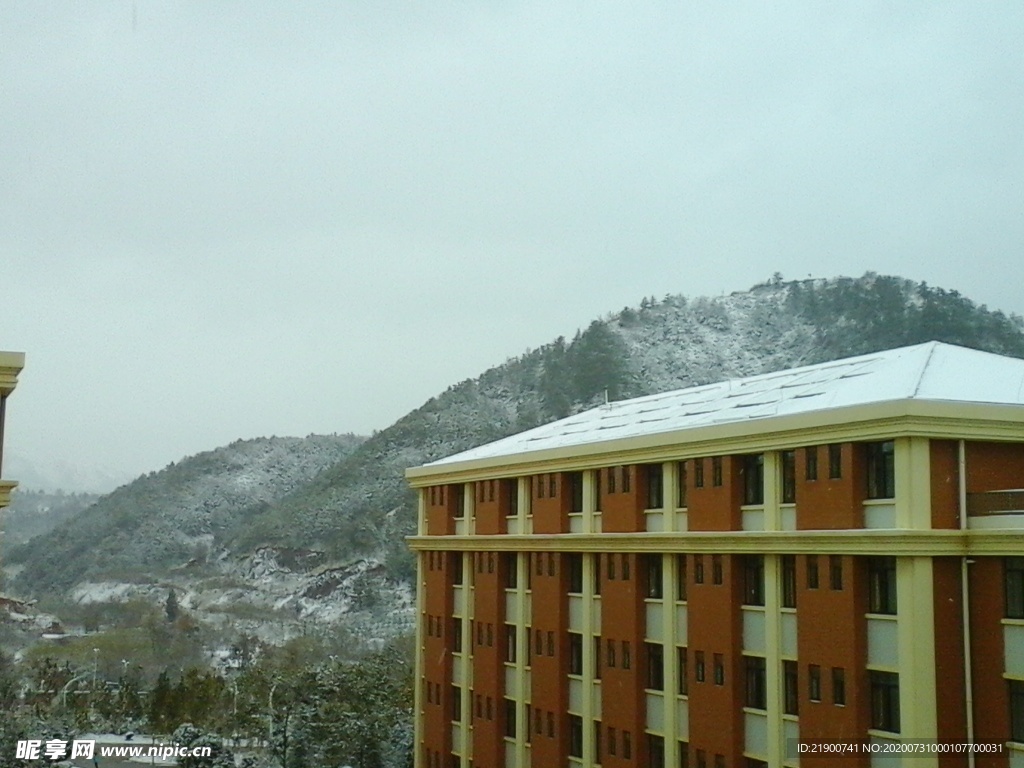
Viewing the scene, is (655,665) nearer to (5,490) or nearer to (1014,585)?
(1014,585)

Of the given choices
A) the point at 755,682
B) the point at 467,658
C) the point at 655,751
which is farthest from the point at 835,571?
the point at 467,658

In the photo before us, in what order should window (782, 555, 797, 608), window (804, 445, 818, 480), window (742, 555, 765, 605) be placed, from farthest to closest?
window (742, 555, 765, 605) → window (782, 555, 797, 608) → window (804, 445, 818, 480)

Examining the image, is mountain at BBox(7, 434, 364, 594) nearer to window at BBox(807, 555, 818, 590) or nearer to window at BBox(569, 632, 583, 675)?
window at BBox(569, 632, 583, 675)

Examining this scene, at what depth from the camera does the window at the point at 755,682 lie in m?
18.7

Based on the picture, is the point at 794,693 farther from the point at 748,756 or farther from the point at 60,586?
the point at 60,586

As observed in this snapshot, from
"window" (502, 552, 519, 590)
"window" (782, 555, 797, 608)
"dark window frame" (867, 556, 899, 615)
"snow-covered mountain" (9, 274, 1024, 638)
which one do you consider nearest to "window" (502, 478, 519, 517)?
"window" (502, 552, 519, 590)

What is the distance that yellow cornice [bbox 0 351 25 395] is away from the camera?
52.9 ft

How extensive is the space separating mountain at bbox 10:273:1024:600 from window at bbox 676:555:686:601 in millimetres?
69020

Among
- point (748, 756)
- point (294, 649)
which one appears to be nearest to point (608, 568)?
point (748, 756)

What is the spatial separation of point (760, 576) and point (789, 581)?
688mm

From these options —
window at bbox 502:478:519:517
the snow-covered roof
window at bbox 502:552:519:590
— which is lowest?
window at bbox 502:552:519:590

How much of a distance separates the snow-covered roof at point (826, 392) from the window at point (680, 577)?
2.28 metres

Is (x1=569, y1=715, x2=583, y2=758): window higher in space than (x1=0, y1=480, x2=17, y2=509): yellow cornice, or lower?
lower

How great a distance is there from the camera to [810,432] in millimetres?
17688
